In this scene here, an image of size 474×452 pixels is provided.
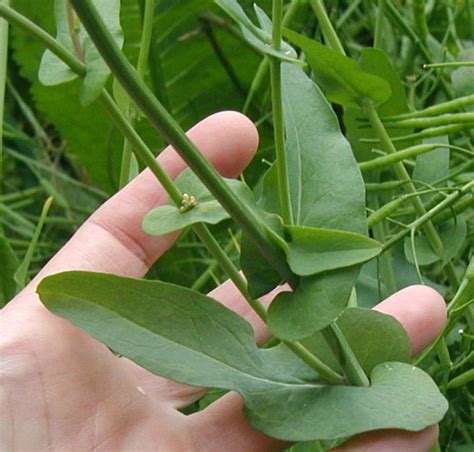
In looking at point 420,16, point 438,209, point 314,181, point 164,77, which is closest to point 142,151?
point 314,181

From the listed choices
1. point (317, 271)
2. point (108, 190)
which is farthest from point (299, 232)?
point (108, 190)

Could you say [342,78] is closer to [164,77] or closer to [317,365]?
[317,365]

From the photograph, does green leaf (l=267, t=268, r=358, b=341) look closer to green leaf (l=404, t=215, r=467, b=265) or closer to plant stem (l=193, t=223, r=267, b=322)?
plant stem (l=193, t=223, r=267, b=322)

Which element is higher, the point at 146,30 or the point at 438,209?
the point at 146,30

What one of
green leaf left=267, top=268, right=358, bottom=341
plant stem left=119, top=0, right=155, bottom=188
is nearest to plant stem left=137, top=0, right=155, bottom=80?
plant stem left=119, top=0, right=155, bottom=188

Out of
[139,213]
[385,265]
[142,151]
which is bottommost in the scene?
[385,265]

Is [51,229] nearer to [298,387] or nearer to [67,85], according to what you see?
[67,85]

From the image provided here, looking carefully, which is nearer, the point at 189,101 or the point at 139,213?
the point at 139,213
